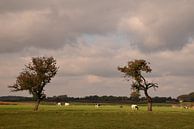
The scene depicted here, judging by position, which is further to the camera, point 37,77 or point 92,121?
point 37,77

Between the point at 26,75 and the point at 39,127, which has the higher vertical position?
the point at 26,75

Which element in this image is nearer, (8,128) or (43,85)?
(8,128)

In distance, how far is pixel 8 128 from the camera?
43500 mm

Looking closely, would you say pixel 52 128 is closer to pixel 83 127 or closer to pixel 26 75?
pixel 83 127

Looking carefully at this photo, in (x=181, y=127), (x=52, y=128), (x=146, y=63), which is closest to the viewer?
(x=52, y=128)

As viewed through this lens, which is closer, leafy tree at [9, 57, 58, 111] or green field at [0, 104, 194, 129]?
green field at [0, 104, 194, 129]

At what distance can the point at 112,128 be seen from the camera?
43.8m

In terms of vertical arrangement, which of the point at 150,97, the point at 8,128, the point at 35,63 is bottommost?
the point at 8,128

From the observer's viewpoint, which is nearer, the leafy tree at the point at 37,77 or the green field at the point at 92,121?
the green field at the point at 92,121

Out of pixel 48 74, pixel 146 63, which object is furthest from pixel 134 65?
pixel 48 74

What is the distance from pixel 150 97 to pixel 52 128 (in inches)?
2414

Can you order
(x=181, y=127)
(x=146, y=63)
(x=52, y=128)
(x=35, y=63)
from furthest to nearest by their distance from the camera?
1. (x=146, y=63)
2. (x=35, y=63)
3. (x=181, y=127)
4. (x=52, y=128)

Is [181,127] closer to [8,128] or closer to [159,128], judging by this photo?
[159,128]

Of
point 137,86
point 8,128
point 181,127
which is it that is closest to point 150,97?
point 137,86
